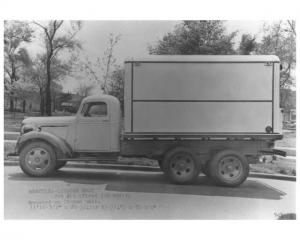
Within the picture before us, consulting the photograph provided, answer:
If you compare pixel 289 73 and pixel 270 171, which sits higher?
pixel 289 73

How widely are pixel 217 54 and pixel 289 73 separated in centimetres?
123

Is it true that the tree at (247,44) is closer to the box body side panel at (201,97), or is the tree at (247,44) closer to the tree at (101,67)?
the box body side panel at (201,97)

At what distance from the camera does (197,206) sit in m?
5.89

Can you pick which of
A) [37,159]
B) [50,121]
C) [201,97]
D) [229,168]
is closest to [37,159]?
[37,159]

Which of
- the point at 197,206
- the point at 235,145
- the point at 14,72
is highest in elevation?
the point at 14,72

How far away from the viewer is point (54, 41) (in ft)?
20.0

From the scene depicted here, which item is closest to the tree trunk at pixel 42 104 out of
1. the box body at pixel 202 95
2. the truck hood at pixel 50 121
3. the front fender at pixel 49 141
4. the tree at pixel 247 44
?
the truck hood at pixel 50 121

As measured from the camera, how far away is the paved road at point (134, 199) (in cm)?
591

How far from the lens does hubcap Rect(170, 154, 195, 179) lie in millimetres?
6012

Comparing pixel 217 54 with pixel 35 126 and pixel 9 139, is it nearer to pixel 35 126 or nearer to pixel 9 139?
pixel 35 126

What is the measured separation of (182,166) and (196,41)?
2047 mm

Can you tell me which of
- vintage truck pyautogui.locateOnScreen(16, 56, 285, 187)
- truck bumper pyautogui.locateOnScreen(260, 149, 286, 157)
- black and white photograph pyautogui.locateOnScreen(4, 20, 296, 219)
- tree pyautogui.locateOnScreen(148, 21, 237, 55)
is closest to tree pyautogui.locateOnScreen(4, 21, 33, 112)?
black and white photograph pyautogui.locateOnScreen(4, 20, 296, 219)
